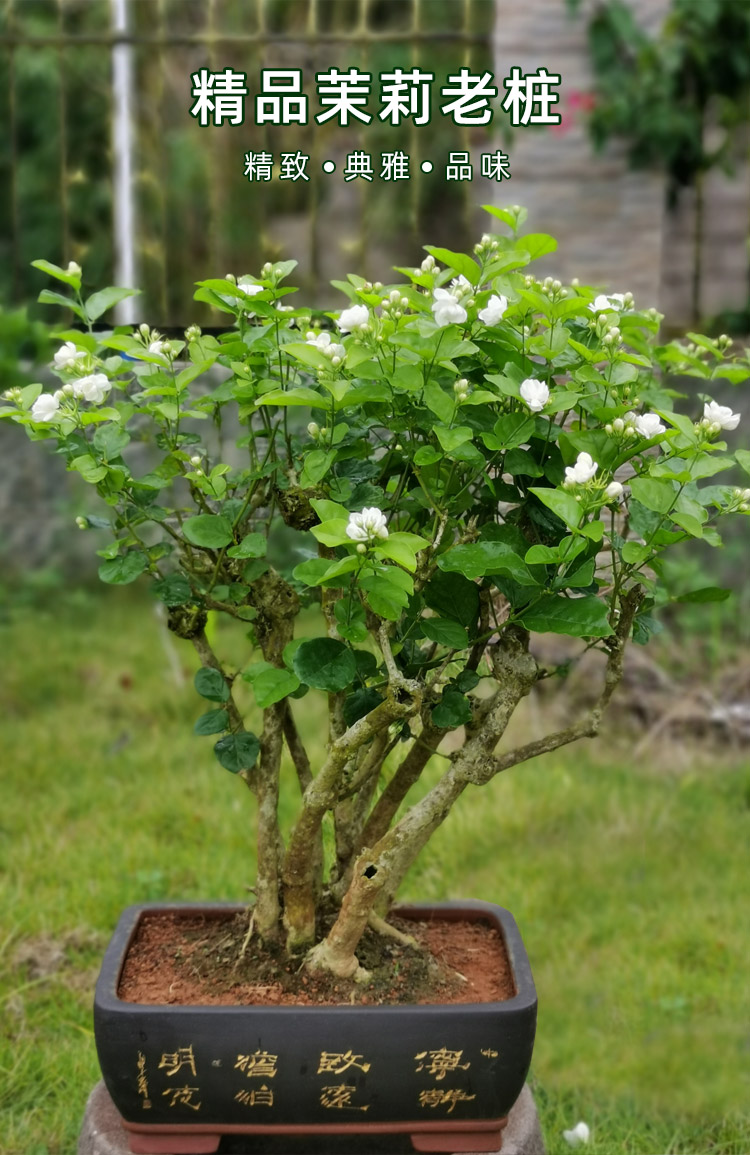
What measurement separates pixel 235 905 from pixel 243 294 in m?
0.89

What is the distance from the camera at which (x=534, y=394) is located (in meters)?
1.23

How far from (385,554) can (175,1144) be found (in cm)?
81

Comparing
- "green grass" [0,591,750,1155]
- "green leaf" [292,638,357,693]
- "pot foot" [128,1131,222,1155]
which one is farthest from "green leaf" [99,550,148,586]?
"green grass" [0,591,750,1155]

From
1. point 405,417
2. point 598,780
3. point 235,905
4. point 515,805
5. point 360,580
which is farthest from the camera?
point 598,780

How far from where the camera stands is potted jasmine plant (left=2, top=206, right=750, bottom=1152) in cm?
125

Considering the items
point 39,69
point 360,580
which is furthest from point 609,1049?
point 39,69

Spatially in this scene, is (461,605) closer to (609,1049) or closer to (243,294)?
(243,294)

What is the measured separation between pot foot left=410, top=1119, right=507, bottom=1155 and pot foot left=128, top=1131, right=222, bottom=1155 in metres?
0.24

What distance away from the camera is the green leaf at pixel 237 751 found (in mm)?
1499

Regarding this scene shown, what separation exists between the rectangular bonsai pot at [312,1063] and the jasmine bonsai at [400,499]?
157 millimetres

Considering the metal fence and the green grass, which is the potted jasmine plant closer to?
the green grass

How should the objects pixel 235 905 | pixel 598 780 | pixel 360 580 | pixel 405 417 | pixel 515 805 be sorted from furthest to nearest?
pixel 598 780
pixel 515 805
pixel 235 905
pixel 405 417
pixel 360 580

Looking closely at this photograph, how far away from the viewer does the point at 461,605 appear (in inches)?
55.1

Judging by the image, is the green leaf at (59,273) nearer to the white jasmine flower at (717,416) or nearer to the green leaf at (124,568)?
the green leaf at (124,568)
